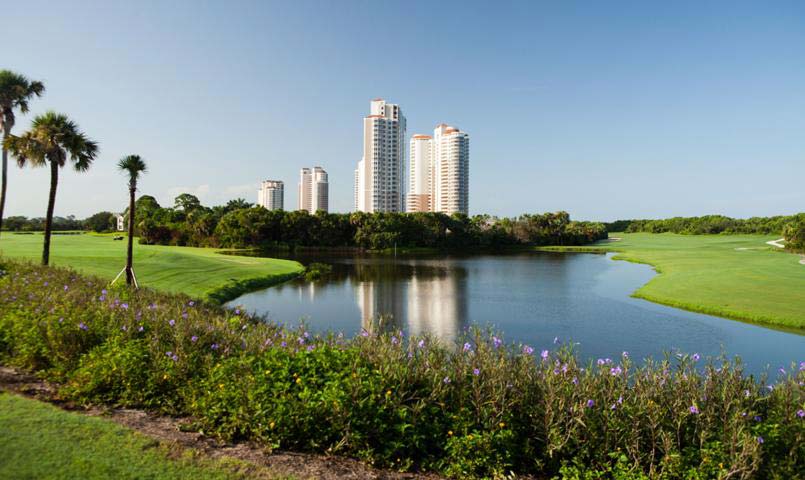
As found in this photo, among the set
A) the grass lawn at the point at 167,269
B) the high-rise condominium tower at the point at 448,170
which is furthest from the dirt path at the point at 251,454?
the high-rise condominium tower at the point at 448,170

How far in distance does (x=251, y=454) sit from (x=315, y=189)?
19154 cm

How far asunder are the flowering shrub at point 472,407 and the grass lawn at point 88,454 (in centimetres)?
68

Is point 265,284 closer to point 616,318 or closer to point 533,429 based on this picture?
point 616,318

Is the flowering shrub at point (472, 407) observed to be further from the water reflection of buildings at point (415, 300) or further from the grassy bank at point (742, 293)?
the grassy bank at point (742, 293)

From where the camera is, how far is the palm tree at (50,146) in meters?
20.7

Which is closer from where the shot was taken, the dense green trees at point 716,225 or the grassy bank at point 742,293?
the grassy bank at point 742,293

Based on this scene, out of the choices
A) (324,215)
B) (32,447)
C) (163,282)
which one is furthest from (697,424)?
(324,215)

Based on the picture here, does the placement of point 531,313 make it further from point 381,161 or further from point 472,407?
point 381,161

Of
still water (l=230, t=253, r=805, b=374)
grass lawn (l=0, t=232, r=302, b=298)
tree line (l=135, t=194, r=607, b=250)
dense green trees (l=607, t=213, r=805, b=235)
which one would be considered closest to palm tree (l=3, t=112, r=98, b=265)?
grass lawn (l=0, t=232, r=302, b=298)

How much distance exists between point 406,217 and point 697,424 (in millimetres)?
83792

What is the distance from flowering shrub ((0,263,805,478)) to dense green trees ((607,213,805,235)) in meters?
131

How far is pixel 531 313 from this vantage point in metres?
25.1

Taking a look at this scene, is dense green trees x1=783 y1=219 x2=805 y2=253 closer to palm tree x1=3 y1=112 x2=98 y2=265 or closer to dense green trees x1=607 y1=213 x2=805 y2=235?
dense green trees x1=607 y1=213 x2=805 y2=235

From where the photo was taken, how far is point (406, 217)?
291ft
